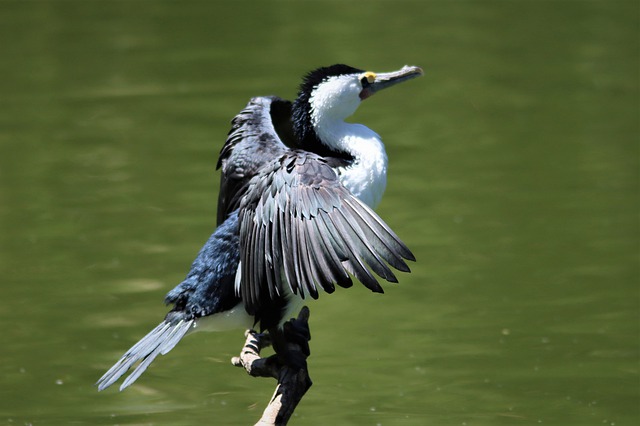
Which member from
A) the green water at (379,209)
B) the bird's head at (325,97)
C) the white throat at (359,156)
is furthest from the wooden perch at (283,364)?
the green water at (379,209)

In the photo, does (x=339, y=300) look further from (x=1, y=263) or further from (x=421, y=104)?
(x=421, y=104)

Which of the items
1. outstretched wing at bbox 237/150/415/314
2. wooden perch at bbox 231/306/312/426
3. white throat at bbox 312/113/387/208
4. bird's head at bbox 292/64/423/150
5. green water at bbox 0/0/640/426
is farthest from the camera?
green water at bbox 0/0/640/426

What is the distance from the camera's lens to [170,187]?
8.55 m

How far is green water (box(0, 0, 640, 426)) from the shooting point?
595 cm

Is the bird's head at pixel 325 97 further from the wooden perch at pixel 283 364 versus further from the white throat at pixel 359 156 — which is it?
the wooden perch at pixel 283 364

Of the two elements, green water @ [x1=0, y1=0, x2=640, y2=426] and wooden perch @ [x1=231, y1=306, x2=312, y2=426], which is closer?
wooden perch @ [x1=231, y1=306, x2=312, y2=426]

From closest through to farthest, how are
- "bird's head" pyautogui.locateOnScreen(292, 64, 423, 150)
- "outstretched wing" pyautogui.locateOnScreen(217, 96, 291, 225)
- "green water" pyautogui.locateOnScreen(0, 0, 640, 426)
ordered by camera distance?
"bird's head" pyautogui.locateOnScreen(292, 64, 423, 150)
"outstretched wing" pyautogui.locateOnScreen(217, 96, 291, 225)
"green water" pyautogui.locateOnScreen(0, 0, 640, 426)

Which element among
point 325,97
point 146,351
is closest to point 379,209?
point 325,97

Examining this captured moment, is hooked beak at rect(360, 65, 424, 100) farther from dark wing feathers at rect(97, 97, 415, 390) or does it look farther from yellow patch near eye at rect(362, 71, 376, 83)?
dark wing feathers at rect(97, 97, 415, 390)

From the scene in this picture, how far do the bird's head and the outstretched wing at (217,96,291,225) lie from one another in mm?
153

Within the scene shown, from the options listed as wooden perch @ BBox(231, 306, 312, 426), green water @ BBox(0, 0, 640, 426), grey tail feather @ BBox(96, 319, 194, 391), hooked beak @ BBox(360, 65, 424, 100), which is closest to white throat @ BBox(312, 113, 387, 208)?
hooked beak @ BBox(360, 65, 424, 100)

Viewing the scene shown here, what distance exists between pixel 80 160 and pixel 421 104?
3.00 meters

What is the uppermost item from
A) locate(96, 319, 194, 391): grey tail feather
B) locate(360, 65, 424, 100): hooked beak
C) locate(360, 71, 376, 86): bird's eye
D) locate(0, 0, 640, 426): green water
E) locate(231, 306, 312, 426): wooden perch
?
locate(360, 71, 376, 86): bird's eye

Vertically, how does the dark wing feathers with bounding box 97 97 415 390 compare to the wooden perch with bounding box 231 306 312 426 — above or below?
above
